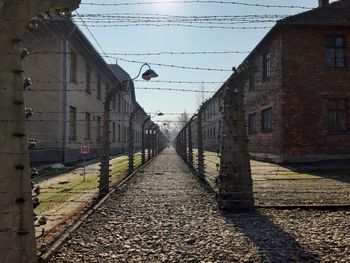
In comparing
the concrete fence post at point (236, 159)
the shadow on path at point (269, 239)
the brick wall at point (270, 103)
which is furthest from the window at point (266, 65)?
the shadow on path at point (269, 239)

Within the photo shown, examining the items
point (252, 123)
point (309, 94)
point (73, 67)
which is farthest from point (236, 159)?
point (252, 123)

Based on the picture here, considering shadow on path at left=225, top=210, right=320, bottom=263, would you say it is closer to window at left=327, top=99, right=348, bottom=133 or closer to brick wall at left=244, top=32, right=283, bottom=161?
brick wall at left=244, top=32, right=283, bottom=161

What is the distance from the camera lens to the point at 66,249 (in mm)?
4996

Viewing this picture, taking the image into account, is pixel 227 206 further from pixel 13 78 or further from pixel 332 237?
pixel 13 78

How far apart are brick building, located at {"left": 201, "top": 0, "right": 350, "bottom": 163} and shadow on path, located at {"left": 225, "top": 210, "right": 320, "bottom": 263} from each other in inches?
456

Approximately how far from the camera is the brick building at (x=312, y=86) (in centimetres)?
1784

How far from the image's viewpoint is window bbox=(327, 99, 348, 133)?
1820 cm

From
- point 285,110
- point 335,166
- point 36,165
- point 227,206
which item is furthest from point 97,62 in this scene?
point 227,206

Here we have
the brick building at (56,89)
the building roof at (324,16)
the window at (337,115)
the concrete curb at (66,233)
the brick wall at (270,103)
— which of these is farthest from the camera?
the brick wall at (270,103)

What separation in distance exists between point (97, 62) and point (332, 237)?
2296 centimetres

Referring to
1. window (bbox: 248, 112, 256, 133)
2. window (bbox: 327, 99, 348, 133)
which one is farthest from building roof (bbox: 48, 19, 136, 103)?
window (bbox: 248, 112, 256, 133)

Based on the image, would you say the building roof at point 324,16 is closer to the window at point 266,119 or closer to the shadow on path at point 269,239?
the window at point 266,119

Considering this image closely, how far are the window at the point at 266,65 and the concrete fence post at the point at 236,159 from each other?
13.4 m

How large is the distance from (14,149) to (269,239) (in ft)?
12.1
